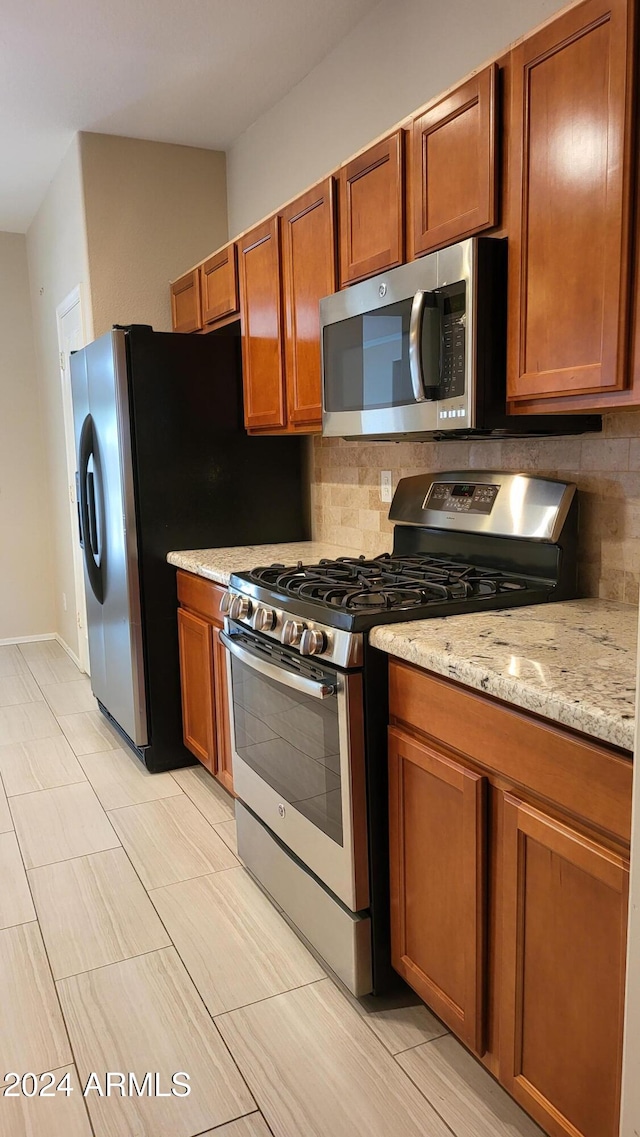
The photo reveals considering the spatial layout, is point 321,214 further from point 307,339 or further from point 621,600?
point 621,600

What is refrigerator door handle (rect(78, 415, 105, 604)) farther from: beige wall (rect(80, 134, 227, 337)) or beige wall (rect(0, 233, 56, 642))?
beige wall (rect(0, 233, 56, 642))

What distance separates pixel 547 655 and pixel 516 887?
15.9 inches

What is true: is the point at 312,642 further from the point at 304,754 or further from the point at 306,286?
the point at 306,286

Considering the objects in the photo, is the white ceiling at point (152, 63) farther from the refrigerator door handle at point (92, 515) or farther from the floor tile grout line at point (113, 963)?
the floor tile grout line at point (113, 963)

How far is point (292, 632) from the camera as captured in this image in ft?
6.19

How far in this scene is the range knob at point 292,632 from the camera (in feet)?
6.12

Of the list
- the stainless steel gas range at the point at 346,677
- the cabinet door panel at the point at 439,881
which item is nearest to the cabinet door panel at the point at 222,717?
the stainless steel gas range at the point at 346,677

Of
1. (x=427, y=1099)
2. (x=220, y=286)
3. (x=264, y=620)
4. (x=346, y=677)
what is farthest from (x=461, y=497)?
(x=220, y=286)

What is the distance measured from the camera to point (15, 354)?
17.5 feet

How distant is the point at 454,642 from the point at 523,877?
438 millimetres

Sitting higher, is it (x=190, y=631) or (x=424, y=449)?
(x=424, y=449)

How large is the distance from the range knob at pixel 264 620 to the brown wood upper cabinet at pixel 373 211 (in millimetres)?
986

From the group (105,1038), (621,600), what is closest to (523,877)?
(621,600)

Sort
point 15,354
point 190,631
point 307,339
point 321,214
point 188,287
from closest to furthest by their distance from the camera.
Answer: point 321,214 → point 307,339 → point 190,631 → point 188,287 → point 15,354
